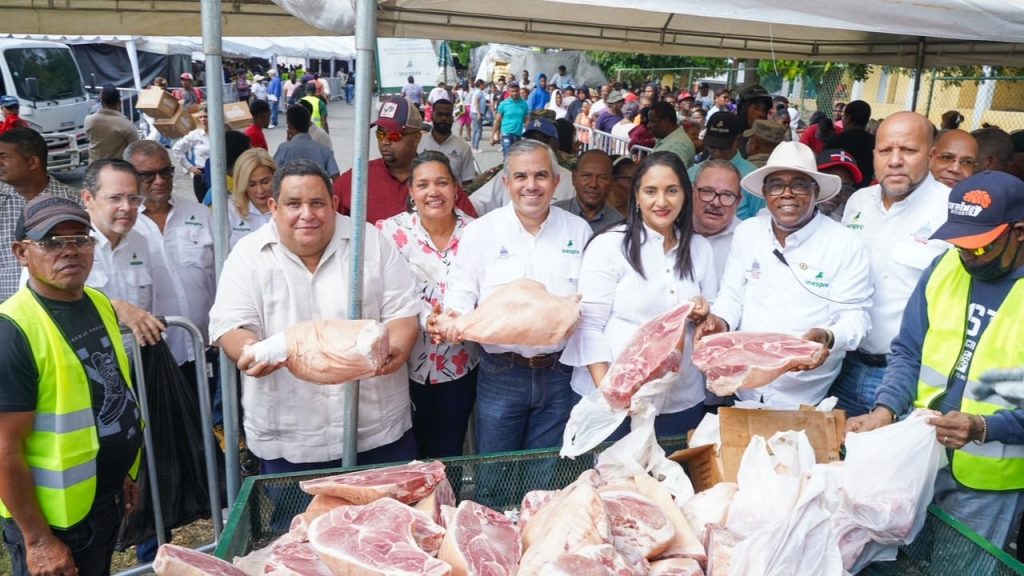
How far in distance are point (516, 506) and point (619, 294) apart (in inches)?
36.5

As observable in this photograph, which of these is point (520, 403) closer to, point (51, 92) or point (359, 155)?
point (359, 155)

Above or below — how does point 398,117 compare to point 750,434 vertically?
above

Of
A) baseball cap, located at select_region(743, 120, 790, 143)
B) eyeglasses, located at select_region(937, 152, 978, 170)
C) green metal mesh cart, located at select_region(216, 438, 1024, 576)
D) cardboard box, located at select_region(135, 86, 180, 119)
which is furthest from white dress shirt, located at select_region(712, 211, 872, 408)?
cardboard box, located at select_region(135, 86, 180, 119)

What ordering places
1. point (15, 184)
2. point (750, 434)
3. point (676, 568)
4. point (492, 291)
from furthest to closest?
point (15, 184)
point (492, 291)
point (750, 434)
point (676, 568)

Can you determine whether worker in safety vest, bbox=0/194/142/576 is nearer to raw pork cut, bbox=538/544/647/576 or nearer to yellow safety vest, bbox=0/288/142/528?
yellow safety vest, bbox=0/288/142/528

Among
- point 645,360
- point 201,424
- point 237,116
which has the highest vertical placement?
point 237,116

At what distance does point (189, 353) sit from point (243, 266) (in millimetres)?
1543

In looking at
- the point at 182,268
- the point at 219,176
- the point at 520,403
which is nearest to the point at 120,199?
the point at 182,268

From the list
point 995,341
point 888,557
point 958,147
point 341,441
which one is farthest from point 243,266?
point 958,147

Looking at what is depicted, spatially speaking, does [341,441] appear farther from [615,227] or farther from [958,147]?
[958,147]

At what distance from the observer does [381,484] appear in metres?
2.32

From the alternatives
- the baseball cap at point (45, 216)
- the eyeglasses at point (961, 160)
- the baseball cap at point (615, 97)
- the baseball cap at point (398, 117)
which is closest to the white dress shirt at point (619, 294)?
the eyeglasses at point (961, 160)

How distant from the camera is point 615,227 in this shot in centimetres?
316

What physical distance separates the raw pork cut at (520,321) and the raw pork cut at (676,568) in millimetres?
905
